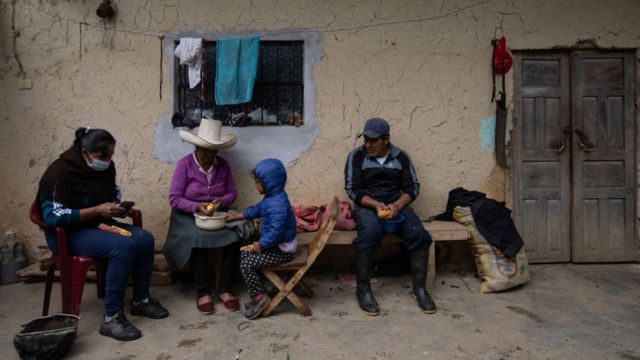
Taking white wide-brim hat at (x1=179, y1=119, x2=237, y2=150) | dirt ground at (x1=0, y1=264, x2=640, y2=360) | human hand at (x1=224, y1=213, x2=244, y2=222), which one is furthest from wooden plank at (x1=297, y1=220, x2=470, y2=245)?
white wide-brim hat at (x1=179, y1=119, x2=237, y2=150)

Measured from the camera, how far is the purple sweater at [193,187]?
4027 millimetres

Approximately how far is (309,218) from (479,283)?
1797mm

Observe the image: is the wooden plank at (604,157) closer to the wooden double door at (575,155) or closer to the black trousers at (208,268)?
the wooden double door at (575,155)

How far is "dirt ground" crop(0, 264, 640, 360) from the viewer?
10.0ft

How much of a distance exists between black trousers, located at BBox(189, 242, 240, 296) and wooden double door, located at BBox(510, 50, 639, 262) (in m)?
3.07

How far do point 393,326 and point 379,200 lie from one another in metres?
1.21

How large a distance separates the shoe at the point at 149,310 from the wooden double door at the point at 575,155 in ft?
12.2

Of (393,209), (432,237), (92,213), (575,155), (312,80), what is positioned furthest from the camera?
(575,155)

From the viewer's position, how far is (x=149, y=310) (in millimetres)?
3607

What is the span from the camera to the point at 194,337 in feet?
10.8

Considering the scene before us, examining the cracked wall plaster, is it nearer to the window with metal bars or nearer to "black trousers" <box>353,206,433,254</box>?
the window with metal bars

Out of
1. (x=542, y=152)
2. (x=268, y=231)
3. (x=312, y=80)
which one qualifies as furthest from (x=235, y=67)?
(x=542, y=152)

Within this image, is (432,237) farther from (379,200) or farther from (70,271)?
(70,271)

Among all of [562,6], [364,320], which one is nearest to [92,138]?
[364,320]
